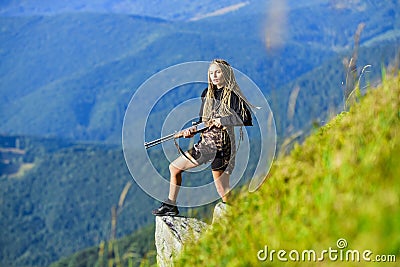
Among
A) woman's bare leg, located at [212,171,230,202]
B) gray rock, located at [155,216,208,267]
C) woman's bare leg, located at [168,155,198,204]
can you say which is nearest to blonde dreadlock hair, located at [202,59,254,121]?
woman's bare leg, located at [168,155,198,204]

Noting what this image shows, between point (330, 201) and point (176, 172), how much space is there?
11.2 feet

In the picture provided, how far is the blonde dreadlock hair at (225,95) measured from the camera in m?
6.30

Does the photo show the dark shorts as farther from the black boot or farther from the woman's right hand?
the black boot

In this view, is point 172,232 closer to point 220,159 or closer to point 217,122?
point 220,159

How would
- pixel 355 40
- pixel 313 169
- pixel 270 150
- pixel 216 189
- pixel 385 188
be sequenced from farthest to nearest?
pixel 216 189
pixel 270 150
pixel 355 40
pixel 313 169
pixel 385 188

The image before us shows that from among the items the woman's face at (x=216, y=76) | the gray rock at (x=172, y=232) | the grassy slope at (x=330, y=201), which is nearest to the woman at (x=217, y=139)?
the woman's face at (x=216, y=76)

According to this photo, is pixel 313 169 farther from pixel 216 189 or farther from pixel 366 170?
pixel 216 189

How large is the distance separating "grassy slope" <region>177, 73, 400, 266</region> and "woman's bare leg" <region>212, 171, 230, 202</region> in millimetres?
1476

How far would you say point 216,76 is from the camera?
21.2ft

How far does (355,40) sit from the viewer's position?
171 inches

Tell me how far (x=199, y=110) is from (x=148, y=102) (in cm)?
54

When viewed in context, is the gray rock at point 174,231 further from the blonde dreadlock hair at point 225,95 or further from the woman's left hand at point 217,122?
the blonde dreadlock hair at point 225,95

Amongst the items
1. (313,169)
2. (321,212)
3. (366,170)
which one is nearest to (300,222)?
(321,212)

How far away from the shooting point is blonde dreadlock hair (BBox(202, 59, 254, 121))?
6301mm
